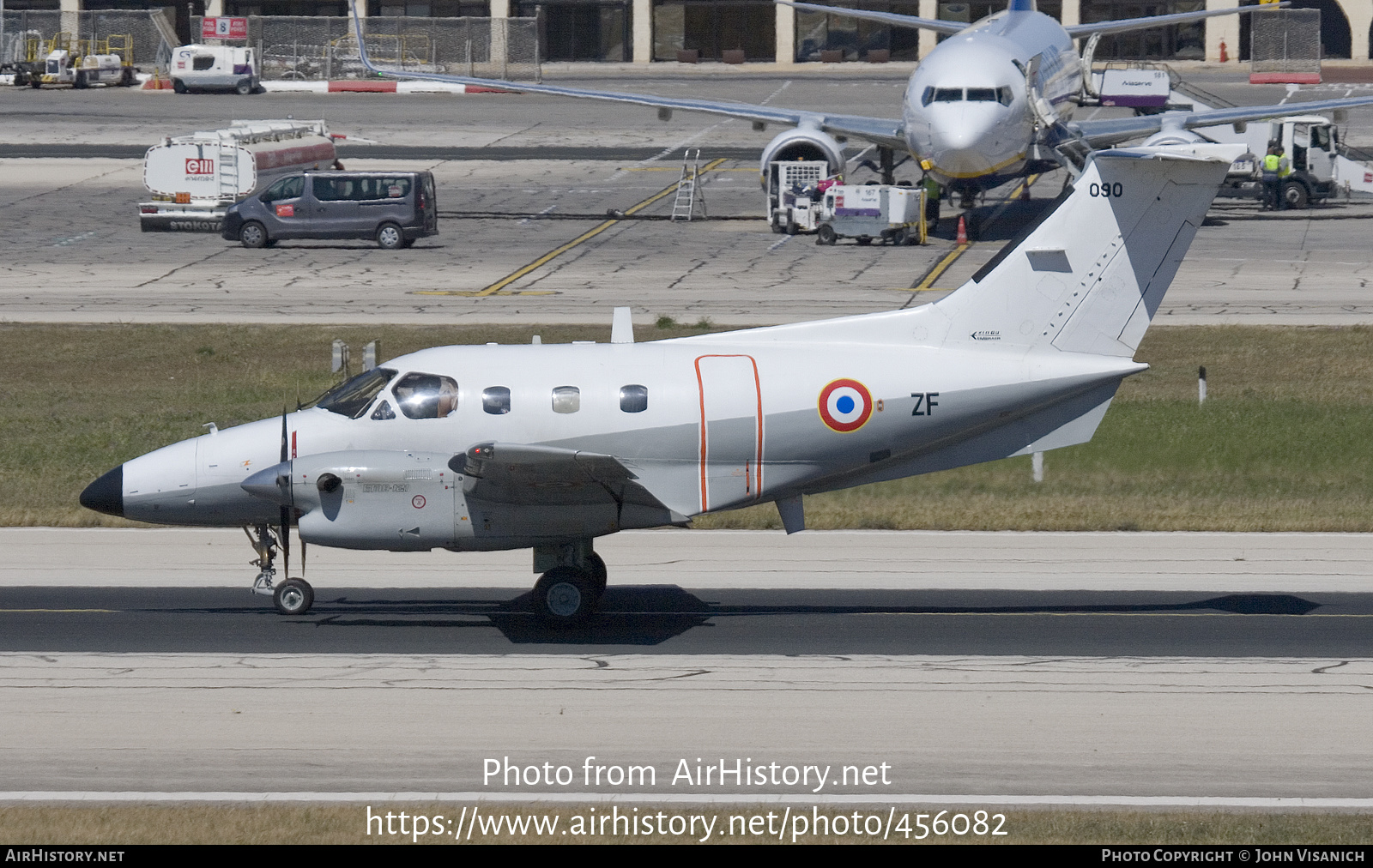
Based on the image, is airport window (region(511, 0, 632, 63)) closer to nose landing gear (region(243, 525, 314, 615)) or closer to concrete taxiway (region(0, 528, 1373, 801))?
concrete taxiway (region(0, 528, 1373, 801))

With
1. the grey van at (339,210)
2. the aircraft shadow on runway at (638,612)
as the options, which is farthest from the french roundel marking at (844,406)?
the grey van at (339,210)

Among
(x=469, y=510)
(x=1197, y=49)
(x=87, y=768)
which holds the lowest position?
(x=87, y=768)

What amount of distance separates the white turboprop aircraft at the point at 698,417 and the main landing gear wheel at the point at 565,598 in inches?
1.0

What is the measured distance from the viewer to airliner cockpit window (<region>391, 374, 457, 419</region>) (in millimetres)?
16531

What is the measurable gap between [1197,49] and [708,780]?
96392mm

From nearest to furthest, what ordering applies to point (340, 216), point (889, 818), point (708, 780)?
1. point (889, 818)
2. point (708, 780)
3. point (340, 216)

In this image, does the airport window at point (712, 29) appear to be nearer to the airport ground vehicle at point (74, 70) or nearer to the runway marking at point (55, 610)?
the airport ground vehicle at point (74, 70)

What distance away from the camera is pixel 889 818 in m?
11.6

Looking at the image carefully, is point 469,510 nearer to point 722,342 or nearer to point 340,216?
point 722,342

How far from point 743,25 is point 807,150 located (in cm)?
5680

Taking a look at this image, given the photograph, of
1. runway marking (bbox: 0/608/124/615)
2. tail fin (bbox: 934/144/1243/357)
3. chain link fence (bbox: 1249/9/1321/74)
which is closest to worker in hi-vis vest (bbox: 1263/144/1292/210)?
tail fin (bbox: 934/144/1243/357)

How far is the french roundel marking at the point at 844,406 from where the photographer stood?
53.9 ft

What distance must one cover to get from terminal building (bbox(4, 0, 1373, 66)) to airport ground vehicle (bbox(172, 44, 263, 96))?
18.0 metres
